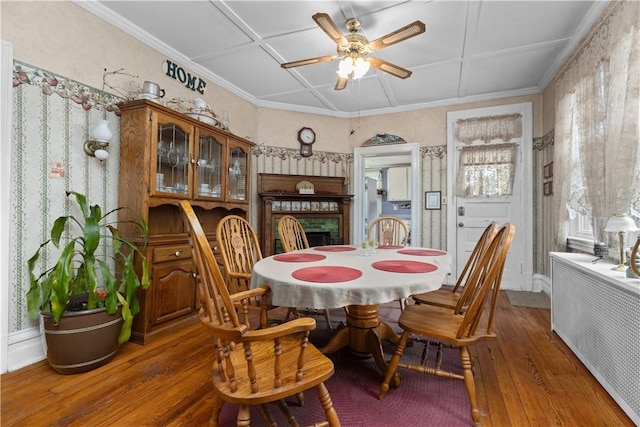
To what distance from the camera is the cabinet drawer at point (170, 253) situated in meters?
2.30

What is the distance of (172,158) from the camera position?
2.52 meters

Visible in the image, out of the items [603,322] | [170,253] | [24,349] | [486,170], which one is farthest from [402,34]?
[24,349]

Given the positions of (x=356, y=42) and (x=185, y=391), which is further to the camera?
(x=356, y=42)

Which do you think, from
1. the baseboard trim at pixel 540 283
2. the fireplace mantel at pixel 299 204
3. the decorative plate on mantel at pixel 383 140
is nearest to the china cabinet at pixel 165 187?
the fireplace mantel at pixel 299 204

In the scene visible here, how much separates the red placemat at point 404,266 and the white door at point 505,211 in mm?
2746

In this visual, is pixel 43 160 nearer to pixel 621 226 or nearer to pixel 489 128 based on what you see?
pixel 621 226

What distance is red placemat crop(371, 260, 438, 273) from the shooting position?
1486 millimetres

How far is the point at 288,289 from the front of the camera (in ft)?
4.11

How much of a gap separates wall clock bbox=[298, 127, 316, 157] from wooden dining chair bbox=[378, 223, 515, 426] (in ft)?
10.5

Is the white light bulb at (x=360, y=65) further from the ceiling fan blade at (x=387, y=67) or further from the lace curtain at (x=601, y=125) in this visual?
the lace curtain at (x=601, y=125)

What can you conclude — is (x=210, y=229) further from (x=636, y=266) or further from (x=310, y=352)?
(x=636, y=266)

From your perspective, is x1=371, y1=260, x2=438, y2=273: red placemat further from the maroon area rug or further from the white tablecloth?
the maroon area rug

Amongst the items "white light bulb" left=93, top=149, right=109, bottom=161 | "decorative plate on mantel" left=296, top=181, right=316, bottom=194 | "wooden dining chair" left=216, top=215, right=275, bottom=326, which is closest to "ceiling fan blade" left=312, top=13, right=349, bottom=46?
"wooden dining chair" left=216, top=215, right=275, bottom=326

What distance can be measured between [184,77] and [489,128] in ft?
12.6
